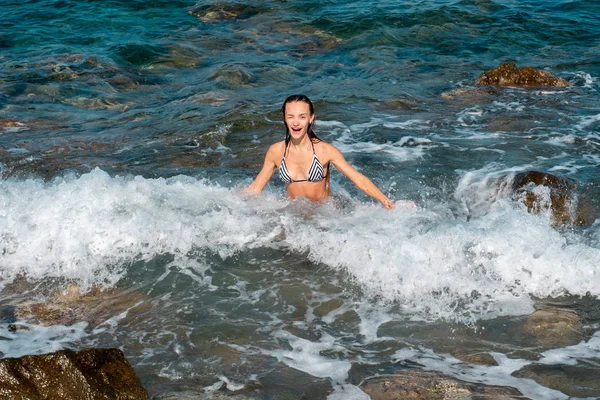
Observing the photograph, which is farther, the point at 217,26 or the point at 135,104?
the point at 217,26

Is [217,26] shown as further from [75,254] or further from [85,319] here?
[85,319]

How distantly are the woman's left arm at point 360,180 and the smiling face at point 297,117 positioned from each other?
15.2 inches

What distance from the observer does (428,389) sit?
4316 mm

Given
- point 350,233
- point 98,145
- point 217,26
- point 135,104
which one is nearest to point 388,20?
point 217,26

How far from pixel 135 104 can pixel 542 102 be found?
591 centimetres

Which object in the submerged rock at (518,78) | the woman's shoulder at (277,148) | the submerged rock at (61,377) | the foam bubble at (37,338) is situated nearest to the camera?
the submerged rock at (61,377)

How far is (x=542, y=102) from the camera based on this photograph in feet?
35.3

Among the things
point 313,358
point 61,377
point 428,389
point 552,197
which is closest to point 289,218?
point 313,358

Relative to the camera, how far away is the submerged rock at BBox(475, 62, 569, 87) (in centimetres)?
1165

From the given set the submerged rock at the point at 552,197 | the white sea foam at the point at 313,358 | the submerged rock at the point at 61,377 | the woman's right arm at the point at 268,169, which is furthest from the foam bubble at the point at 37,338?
the submerged rock at the point at 552,197

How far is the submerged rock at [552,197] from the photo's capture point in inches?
275

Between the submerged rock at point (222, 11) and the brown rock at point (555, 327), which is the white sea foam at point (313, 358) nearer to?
the brown rock at point (555, 327)

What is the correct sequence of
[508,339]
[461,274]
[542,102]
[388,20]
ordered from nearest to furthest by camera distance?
1. [508,339]
2. [461,274]
3. [542,102]
4. [388,20]

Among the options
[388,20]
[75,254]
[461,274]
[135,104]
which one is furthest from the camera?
[388,20]
